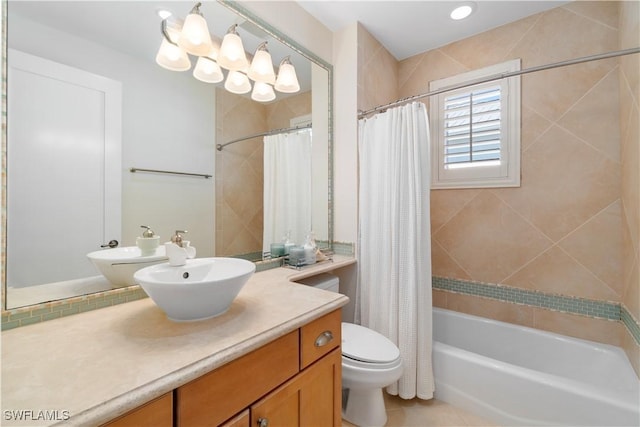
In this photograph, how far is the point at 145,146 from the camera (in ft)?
3.88

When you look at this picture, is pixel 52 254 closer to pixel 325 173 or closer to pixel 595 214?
pixel 325 173

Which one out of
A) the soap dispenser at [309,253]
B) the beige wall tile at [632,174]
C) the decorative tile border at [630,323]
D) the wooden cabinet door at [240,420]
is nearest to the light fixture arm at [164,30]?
the soap dispenser at [309,253]

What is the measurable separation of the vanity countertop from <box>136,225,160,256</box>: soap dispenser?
221 mm

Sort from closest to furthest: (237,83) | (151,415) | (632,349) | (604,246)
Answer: (151,415) → (632,349) → (237,83) → (604,246)

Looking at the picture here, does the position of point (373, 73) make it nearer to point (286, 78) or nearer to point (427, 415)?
point (286, 78)

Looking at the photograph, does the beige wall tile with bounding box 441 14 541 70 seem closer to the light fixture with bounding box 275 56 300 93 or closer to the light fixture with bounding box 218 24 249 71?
the light fixture with bounding box 275 56 300 93

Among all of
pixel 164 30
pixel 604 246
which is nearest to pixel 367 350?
pixel 604 246

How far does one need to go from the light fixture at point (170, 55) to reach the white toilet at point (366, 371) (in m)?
1.35

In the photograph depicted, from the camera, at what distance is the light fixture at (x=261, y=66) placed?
1613 mm

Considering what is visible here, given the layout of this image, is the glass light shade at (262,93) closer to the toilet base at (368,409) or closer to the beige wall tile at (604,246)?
the toilet base at (368,409)

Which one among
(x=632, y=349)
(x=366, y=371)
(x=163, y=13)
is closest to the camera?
(x=163, y=13)

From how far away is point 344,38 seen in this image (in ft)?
6.59

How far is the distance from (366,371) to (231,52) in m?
1.81

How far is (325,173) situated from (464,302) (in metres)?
1.52
